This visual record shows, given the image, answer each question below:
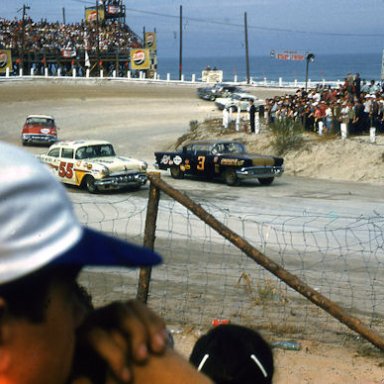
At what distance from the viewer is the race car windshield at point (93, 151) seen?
22.4 m

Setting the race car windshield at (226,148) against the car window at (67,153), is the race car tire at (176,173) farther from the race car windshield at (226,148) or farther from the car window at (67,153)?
the car window at (67,153)

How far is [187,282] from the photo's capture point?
10.6 meters

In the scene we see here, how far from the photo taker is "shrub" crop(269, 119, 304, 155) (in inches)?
1109

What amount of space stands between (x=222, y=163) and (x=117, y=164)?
3.32 m

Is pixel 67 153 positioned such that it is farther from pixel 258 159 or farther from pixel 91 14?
pixel 91 14

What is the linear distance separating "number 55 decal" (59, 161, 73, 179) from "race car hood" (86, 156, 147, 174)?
1.67ft

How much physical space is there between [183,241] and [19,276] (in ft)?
42.4

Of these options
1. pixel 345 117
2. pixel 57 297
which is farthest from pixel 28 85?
pixel 57 297

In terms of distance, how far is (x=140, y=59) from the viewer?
7825cm

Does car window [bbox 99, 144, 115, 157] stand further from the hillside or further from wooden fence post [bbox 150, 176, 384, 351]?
wooden fence post [bbox 150, 176, 384, 351]

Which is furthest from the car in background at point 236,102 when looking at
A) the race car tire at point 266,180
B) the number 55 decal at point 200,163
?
the race car tire at point 266,180

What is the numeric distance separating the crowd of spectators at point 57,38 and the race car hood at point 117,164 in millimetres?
55986

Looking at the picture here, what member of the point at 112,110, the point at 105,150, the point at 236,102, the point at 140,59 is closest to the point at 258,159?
the point at 105,150

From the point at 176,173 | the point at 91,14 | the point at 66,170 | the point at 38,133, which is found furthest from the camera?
the point at 91,14
